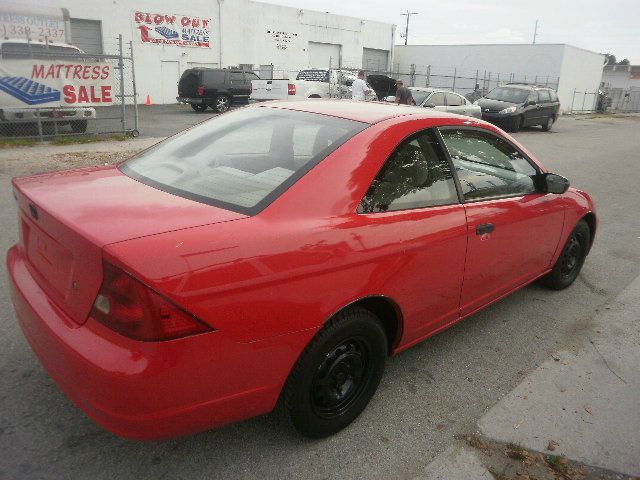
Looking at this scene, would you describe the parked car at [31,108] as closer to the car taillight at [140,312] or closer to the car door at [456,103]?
the car taillight at [140,312]

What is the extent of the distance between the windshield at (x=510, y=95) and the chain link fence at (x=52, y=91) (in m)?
15.2

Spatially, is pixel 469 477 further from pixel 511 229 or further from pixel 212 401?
pixel 511 229

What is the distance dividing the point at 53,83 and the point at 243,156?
33.0 feet

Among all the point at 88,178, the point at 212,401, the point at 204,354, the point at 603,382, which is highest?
the point at 88,178

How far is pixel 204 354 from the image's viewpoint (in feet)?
6.33

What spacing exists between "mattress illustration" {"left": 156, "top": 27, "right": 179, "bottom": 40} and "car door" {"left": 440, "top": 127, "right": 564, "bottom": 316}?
25.8 metres

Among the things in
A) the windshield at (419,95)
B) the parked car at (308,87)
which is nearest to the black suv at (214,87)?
the parked car at (308,87)

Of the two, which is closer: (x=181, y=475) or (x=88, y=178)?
(x=181, y=475)

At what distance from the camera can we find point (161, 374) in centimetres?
185

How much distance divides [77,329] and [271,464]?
106cm

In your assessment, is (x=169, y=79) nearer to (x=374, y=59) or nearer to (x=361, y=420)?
(x=374, y=59)

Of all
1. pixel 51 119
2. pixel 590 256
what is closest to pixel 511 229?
pixel 590 256

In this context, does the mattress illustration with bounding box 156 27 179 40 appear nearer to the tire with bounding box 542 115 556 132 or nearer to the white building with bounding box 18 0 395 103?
the white building with bounding box 18 0 395 103

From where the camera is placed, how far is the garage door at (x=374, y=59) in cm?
3884
